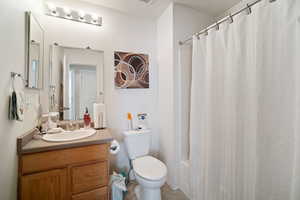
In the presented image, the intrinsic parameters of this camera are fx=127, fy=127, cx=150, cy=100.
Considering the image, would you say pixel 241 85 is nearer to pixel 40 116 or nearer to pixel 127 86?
pixel 127 86

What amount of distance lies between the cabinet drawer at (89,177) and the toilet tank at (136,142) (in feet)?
1.62

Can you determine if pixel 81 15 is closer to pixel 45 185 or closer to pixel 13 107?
pixel 13 107

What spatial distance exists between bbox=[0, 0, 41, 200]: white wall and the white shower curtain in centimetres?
155

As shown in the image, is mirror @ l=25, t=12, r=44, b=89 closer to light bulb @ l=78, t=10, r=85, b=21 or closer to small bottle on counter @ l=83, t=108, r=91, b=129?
light bulb @ l=78, t=10, r=85, b=21

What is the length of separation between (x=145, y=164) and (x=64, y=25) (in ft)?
6.30

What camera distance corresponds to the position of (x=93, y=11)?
167cm

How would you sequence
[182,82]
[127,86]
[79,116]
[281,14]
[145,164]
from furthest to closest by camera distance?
1. [127,86]
2. [182,82]
3. [79,116]
4. [145,164]
5. [281,14]

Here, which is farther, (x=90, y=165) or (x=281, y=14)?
(x=90, y=165)

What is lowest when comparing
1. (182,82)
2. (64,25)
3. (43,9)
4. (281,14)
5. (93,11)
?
(182,82)

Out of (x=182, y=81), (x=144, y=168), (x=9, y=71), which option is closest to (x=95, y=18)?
(x=9, y=71)

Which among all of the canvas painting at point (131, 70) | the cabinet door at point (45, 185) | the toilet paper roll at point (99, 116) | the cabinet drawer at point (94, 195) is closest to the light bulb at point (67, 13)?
the canvas painting at point (131, 70)

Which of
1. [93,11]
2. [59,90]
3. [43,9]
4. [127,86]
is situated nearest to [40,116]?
[59,90]

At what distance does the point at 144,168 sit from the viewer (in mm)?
1419

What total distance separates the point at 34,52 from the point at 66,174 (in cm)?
118
